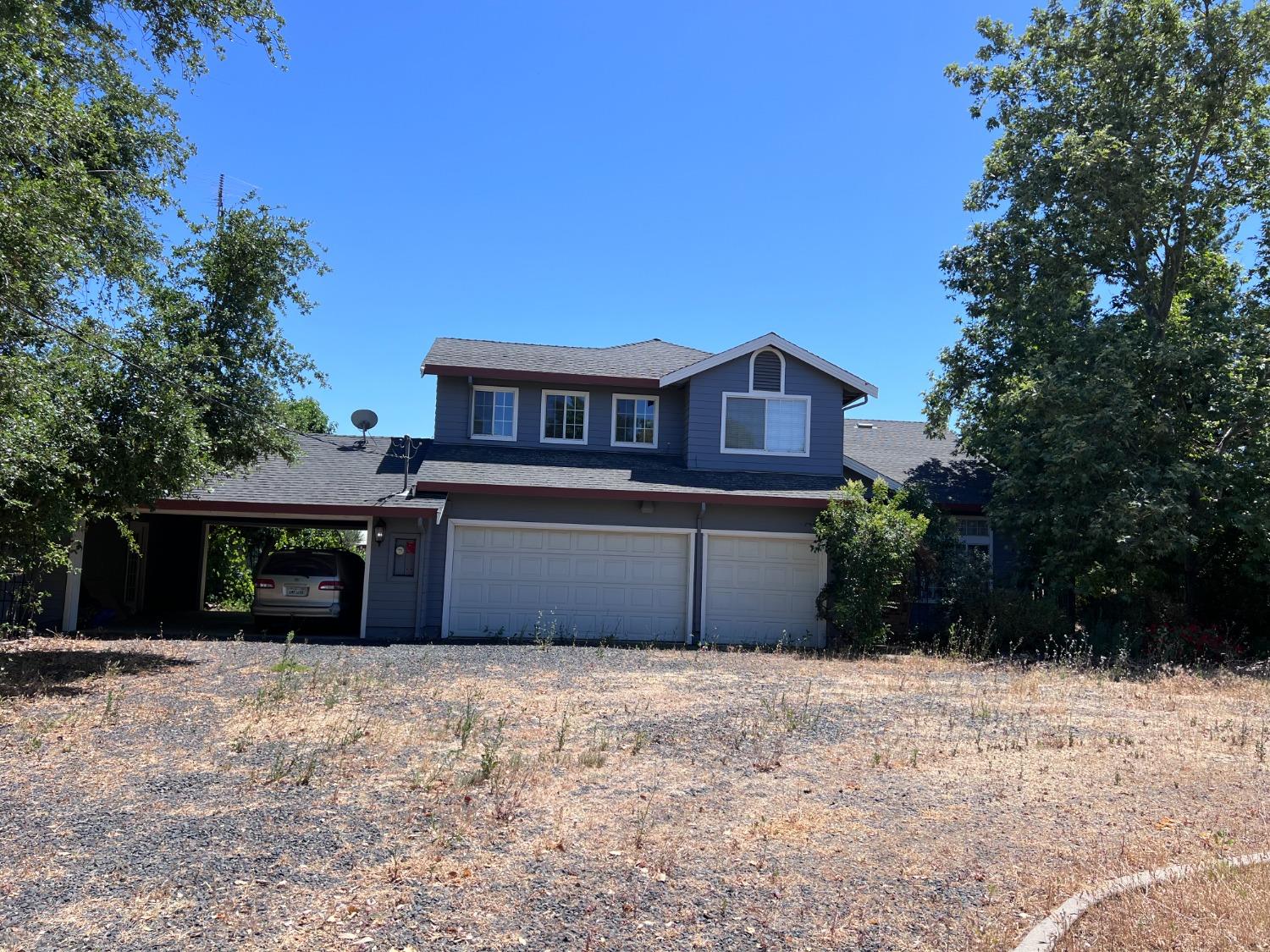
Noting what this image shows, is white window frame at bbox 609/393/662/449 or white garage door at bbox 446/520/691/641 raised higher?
white window frame at bbox 609/393/662/449

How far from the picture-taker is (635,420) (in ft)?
59.9

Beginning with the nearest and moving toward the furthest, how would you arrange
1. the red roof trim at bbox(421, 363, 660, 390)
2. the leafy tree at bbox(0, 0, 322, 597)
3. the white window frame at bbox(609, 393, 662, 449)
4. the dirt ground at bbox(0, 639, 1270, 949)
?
the dirt ground at bbox(0, 639, 1270, 949)
the leafy tree at bbox(0, 0, 322, 597)
the red roof trim at bbox(421, 363, 660, 390)
the white window frame at bbox(609, 393, 662, 449)

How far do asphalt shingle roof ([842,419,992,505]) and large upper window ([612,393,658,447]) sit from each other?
4031 millimetres

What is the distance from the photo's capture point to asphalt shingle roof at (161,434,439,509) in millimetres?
14797

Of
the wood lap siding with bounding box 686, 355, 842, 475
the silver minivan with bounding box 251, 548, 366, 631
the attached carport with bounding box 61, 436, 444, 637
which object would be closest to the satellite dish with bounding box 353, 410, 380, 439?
the attached carport with bounding box 61, 436, 444, 637

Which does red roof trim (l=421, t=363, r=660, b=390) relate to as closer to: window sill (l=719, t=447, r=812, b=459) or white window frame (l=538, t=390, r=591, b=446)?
white window frame (l=538, t=390, r=591, b=446)

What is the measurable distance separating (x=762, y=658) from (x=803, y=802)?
309 inches

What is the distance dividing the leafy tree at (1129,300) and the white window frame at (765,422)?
3.75 metres

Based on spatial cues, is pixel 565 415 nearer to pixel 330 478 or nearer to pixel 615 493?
pixel 615 493

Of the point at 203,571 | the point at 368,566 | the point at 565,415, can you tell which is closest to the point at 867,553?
the point at 565,415

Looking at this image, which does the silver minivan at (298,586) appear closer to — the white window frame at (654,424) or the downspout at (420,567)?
the downspout at (420,567)

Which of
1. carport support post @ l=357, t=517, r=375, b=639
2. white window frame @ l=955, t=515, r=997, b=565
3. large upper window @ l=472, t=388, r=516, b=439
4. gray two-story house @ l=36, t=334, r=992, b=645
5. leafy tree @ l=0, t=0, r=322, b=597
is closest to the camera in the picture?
leafy tree @ l=0, t=0, r=322, b=597

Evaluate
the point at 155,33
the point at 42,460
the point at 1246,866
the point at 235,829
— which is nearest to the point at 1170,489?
the point at 1246,866

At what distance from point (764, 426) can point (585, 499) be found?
398 cm
